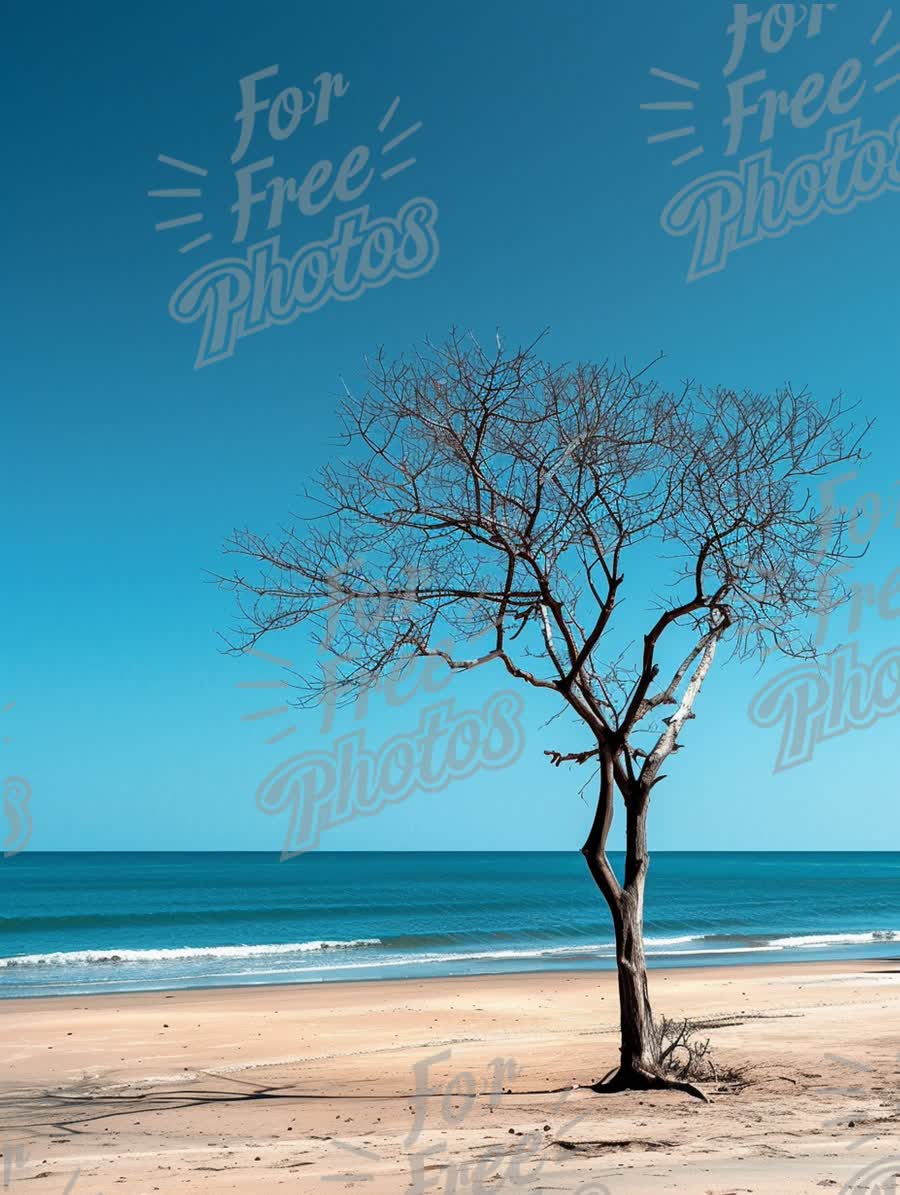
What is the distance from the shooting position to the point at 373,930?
39750 mm

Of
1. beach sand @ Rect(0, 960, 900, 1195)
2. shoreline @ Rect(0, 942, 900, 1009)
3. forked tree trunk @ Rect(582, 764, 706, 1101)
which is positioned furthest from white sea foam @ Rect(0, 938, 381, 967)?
forked tree trunk @ Rect(582, 764, 706, 1101)

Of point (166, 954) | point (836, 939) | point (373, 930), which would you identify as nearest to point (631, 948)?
point (166, 954)

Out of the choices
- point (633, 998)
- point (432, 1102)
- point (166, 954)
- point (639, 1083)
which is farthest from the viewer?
point (166, 954)

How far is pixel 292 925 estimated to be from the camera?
42.5 meters

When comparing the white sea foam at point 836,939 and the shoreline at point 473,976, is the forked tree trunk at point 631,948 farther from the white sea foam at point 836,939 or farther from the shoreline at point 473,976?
the white sea foam at point 836,939

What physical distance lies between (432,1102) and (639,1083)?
173cm

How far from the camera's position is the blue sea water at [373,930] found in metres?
27.2

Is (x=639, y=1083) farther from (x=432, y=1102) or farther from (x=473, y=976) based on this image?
(x=473, y=976)

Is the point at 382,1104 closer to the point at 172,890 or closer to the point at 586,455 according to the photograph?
the point at 586,455

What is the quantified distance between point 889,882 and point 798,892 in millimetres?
22999

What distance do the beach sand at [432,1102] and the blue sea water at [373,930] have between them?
29.1 feet

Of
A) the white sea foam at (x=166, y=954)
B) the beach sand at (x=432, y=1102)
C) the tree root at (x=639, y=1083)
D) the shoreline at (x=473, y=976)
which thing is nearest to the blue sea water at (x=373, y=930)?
the white sea foam at (x=166, y=954)

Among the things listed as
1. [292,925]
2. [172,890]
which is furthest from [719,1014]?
[172,890]

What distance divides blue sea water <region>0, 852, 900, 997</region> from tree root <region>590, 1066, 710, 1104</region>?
54.7 feet
